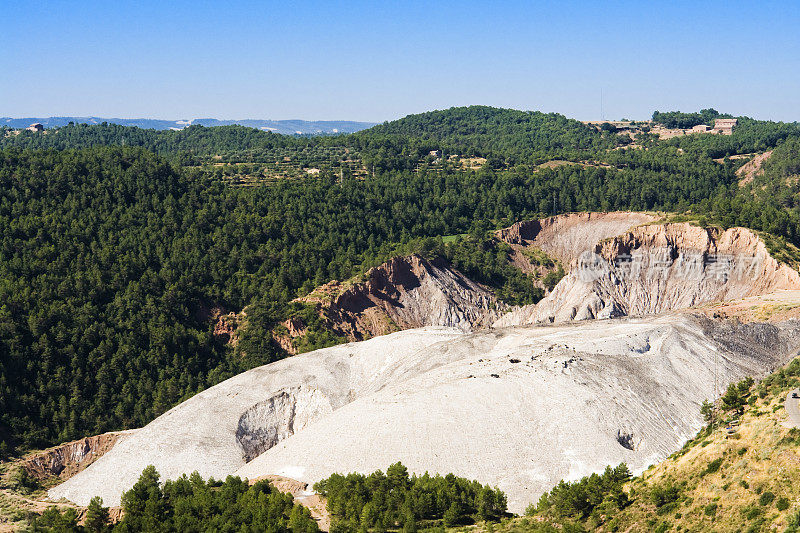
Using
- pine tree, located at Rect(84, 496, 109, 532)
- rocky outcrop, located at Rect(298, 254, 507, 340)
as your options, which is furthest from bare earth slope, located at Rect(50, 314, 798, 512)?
rocky outcrop, located at Rect(298, 254, 507, 340)

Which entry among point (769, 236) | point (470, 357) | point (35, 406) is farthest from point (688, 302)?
point (35, 406)

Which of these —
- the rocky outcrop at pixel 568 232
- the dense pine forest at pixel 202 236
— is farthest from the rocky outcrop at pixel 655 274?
the rocky outcrop at pixel 568 232

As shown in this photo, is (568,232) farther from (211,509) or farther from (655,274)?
(211,509)

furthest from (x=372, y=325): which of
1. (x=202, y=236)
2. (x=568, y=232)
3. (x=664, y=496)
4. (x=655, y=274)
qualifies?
(x=664, y=496)

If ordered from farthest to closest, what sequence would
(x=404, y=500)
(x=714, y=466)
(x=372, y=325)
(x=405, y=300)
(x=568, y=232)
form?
(x=568, y=232), (x=405, y=300), (x=372, y=325), (x=404, y=500), (x=714, y=466)

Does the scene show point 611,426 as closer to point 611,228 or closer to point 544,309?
point 544,309

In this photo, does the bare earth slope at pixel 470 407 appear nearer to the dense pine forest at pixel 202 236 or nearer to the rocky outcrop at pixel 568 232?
the dense pine forest at pixel 202 236
